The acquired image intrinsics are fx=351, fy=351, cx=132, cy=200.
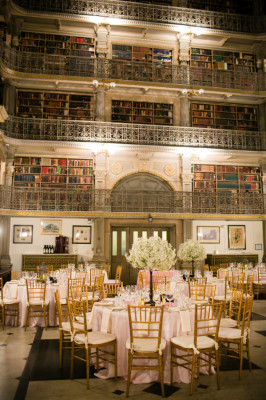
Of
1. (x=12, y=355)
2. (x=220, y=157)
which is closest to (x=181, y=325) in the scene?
(x=12, y=355)

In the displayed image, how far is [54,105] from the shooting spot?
13156mm

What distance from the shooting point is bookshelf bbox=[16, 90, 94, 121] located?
1297 centimetres

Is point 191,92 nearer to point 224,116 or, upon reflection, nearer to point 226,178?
point 224,116

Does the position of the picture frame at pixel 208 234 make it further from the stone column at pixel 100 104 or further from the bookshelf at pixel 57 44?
the bookshelf at pixel 57 44

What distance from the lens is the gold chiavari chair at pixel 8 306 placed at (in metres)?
6.88

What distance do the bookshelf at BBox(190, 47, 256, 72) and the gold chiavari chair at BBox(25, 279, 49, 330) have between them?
1076 centimetres

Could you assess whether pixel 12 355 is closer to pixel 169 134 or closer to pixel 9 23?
pixel 169 134

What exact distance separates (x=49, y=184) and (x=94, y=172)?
168 centimetres

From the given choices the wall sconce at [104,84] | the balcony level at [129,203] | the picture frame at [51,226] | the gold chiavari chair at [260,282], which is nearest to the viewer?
the gold chiavari chair at [260,282]

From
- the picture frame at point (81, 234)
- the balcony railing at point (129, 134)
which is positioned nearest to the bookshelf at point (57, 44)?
the balcony railing at point (129, 134)

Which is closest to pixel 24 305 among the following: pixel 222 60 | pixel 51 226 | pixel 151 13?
pixel 51 226

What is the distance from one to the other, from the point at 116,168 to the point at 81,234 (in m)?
2.81

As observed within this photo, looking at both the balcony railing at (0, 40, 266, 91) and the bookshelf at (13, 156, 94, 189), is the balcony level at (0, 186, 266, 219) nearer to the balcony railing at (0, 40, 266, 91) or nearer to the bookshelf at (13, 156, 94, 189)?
the bookshelf at (13, 156, 94, 189)

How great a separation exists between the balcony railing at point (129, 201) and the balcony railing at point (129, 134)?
1811 mm
